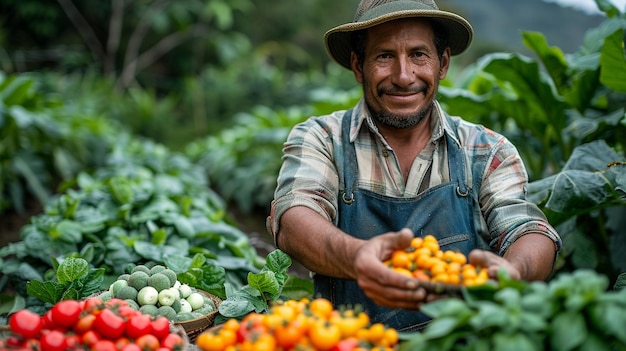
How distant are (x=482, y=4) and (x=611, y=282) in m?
15.3

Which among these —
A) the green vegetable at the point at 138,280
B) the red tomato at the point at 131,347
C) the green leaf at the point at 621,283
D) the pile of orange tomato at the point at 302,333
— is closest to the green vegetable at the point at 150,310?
the green vegetable at the point at 138,280

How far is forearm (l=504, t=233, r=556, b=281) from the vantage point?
90.4 inches

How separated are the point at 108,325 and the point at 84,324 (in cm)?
8

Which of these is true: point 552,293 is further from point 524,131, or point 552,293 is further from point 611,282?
point 524,131

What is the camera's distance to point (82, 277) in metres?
2.68

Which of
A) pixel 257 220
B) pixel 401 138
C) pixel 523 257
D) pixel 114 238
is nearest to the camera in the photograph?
pixel 523 257

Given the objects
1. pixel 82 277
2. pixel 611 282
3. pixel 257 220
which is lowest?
pixel 257 220

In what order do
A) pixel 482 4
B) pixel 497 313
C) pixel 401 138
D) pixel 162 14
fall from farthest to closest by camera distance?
pixel 482 4, pixel 162 14, pixel 401 138, pixel 497 313

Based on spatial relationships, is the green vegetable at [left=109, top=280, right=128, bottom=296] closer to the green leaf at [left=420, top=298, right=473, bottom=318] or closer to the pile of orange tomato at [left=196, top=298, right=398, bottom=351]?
the pile of orange tomato at [left=196, top=298, right=398, bottom=351]

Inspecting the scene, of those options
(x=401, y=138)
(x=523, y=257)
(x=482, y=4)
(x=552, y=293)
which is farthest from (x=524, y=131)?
(x=482, y=4)

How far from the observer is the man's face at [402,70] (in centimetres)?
272

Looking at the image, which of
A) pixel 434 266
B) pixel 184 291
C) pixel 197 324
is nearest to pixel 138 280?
pixel 184 291

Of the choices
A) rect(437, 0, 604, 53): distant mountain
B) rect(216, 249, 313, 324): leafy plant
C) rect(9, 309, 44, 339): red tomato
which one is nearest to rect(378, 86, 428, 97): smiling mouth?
rect(216, 249, 313, 324): leafy plant

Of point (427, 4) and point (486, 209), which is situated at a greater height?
point (427, 4)
